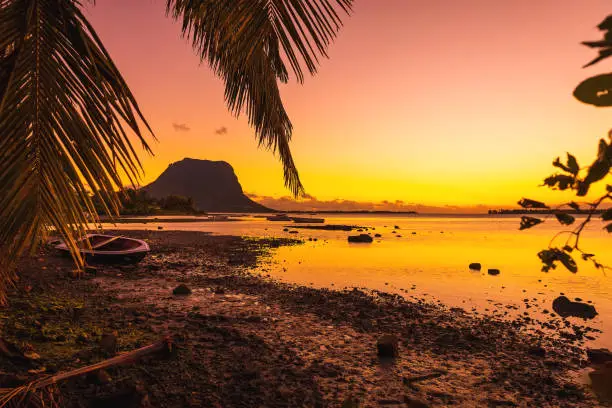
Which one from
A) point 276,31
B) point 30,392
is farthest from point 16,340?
point 276,31

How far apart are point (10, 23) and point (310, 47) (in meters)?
2.27

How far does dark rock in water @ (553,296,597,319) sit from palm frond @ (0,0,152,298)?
12.9 meters

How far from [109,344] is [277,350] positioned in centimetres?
276

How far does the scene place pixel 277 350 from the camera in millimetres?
7223

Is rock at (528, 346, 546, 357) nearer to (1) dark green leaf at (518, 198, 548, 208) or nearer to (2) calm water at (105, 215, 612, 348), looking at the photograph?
(2) calm water at (105, 215, 612, 348)

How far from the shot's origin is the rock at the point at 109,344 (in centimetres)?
606

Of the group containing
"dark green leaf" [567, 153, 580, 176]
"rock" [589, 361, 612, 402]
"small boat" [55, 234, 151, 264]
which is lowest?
"small boat" [55, 234, 151, 264]

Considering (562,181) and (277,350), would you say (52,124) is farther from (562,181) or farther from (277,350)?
(277,350)

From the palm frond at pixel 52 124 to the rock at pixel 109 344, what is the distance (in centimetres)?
362

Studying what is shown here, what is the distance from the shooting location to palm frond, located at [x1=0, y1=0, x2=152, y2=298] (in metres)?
2.36

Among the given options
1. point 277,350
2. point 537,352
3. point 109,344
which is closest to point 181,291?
point 277,350

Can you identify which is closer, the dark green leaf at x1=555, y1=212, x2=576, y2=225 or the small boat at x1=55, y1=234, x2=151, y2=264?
the dark green leaf at x1=555, y1=212, x2=576, y2=225

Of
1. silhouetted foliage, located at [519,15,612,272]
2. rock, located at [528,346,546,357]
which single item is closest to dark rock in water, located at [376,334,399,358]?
rock, located at [528,346,546,357]

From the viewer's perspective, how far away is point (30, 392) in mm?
3748
